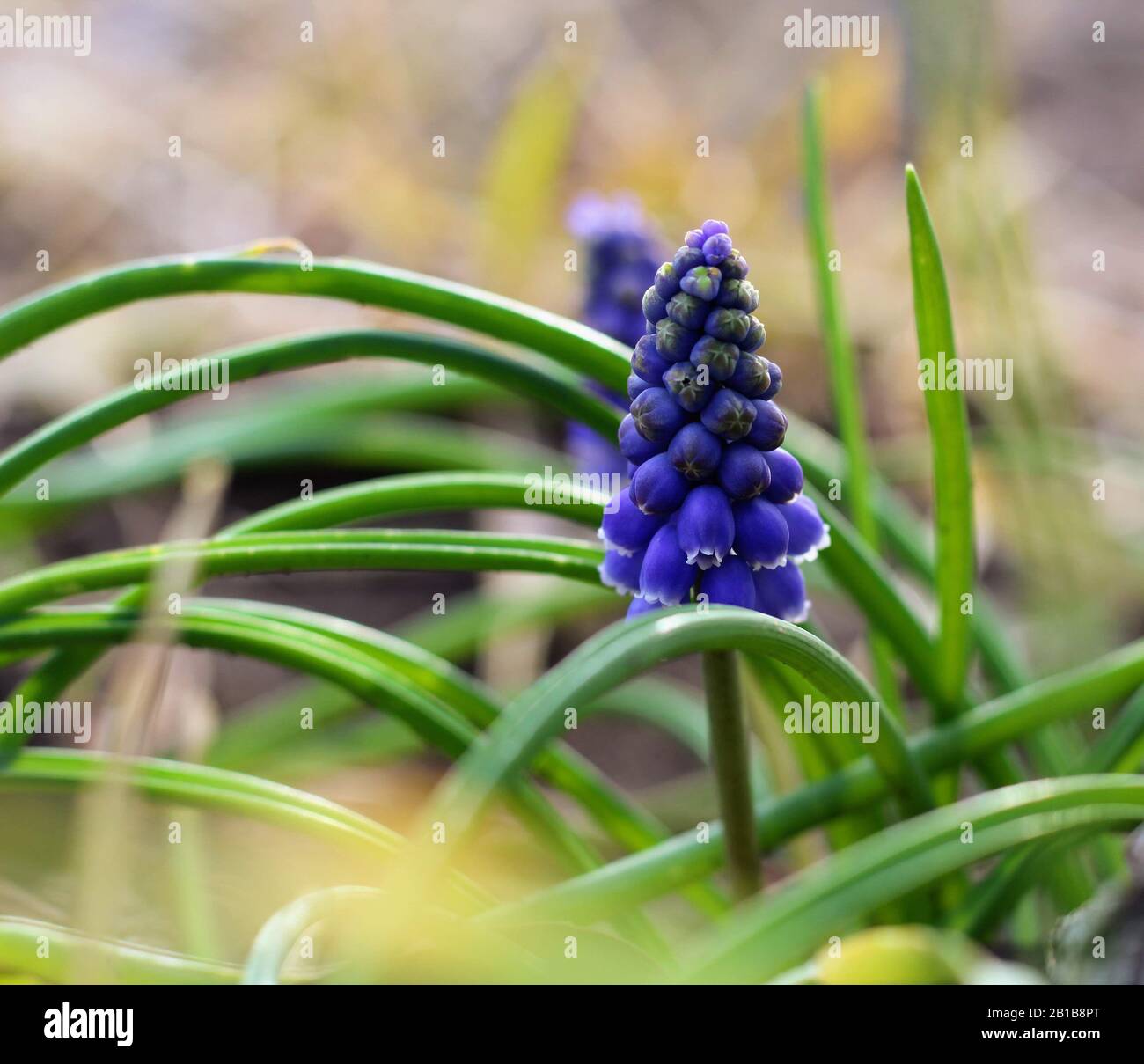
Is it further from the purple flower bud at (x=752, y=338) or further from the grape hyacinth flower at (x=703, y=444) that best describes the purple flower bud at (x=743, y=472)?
the purple flower bud at (x=752, y=338)

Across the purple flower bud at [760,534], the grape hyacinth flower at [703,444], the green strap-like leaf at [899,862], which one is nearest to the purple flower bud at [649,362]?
the grape hyacinth flower at [703,444]

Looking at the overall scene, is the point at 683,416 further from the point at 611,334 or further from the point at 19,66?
the point at 19,66

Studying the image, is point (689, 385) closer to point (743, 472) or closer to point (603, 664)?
point (743, 472)

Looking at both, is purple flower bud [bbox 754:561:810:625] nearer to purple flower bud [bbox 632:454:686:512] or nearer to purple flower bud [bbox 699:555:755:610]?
purple flower bud [bbox 699:555:755:610]

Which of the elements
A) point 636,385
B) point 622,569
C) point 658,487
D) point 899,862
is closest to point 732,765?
point 899,862

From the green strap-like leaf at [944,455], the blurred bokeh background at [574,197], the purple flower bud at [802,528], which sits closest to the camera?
the purple flower bud at [802,528]
